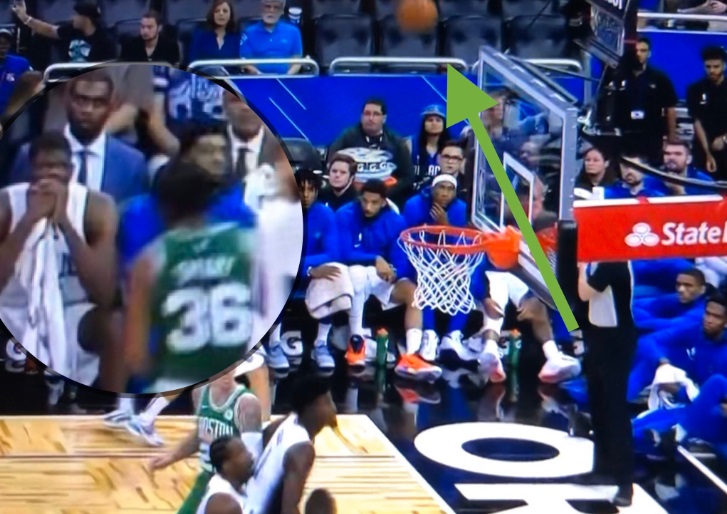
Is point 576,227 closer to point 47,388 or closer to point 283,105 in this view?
point 283,105

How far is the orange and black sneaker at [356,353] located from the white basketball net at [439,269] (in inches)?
13.5

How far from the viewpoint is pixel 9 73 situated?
5.87 meters

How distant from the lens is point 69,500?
16.9 feet

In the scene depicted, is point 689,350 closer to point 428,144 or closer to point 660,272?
point 660,272

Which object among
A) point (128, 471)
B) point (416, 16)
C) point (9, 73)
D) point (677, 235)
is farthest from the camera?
point (416, 16)

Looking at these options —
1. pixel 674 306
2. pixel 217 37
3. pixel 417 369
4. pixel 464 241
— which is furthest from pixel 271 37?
pixel 674 306

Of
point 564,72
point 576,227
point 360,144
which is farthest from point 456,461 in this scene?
point 564,72

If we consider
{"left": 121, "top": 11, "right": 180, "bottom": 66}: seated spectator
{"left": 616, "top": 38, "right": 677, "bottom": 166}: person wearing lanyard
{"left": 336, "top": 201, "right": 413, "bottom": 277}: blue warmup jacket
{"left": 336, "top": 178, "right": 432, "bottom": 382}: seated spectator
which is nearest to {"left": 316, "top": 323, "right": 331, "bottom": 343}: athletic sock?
{"left": 336, "top": 178, "right": 432, "bottom": 382}: seated spectator

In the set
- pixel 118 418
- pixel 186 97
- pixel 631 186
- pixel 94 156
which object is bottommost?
→ pixel 118 418

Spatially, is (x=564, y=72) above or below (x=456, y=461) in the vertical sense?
above

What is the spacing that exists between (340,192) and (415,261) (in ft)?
1.69

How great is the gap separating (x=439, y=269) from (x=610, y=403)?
1.11m

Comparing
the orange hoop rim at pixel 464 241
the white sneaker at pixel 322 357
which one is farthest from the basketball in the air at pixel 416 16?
the white sneaker at pixel 322 357

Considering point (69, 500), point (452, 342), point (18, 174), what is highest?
point (18, 174)
